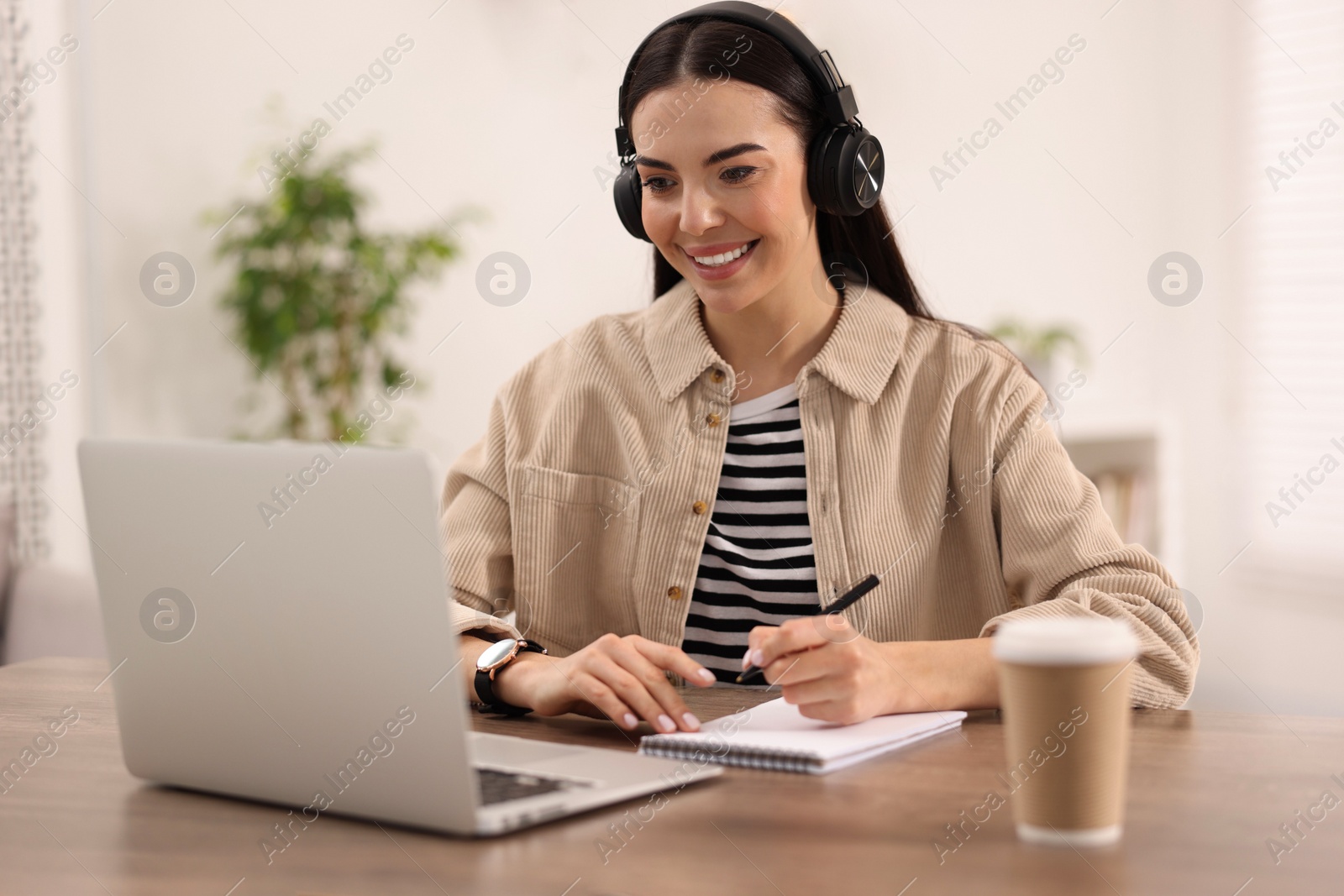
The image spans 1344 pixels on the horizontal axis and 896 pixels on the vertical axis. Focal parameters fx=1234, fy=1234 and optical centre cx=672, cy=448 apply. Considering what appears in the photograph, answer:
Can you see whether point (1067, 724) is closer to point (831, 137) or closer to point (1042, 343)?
point (831, 137)

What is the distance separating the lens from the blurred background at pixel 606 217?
325cm

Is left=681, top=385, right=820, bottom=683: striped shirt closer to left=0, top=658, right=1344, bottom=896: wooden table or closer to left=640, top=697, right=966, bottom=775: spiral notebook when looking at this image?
left=640, top=697, right=966, bottom=775: spiral notebook

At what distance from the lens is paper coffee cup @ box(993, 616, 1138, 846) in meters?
0.68

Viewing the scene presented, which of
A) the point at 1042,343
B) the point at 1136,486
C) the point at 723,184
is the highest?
the point at 723,184

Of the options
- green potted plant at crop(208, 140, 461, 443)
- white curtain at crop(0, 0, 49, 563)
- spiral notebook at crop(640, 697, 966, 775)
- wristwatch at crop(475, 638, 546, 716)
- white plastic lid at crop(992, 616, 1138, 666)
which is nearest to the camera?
white plastic lid at crop(992, 616, 1138, 666)

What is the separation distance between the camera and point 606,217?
361 centimetres

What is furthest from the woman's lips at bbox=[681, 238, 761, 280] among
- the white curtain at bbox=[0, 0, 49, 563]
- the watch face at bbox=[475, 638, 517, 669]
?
the white curtain at bbox=[0, 0, 49, 563]

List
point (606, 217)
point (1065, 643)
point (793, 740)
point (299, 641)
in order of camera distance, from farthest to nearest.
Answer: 1. point (606, 217)
2. point (793, 740)
3. point (299, 641)
4. point (1065, 643)

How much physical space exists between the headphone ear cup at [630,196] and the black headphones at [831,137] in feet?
0.61

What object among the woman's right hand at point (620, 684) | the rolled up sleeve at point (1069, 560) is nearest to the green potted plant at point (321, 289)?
the rolled up sleeve at point (1069, 560)

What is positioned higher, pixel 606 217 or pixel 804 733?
pixel 606 217

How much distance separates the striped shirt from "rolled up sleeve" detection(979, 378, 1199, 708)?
241 mm

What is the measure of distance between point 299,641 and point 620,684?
0.34 metres

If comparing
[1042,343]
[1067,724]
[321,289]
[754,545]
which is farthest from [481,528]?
[1042,343]
